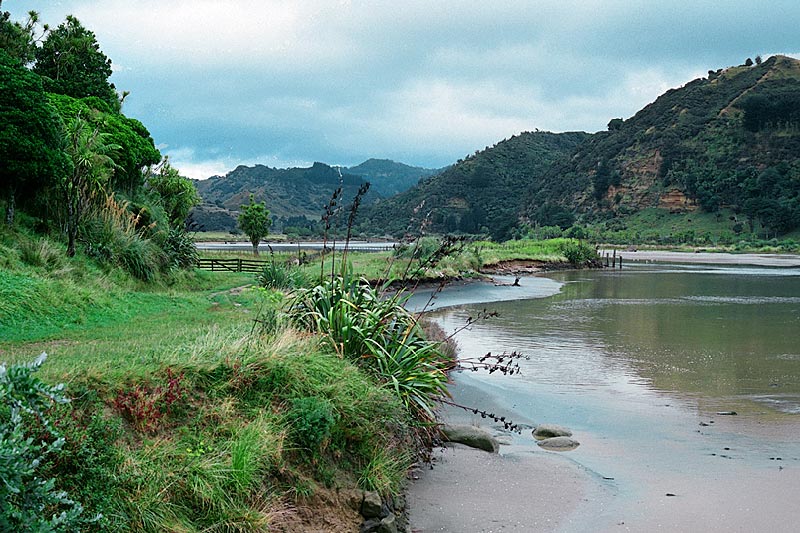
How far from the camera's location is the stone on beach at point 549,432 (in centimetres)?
1038

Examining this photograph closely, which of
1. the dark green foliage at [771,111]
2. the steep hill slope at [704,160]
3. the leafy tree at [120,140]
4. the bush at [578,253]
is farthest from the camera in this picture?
the dark green foliage at [771,111]

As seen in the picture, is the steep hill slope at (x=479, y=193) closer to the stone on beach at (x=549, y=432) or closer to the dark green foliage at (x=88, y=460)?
the stone on beach at (x=549, y=432)

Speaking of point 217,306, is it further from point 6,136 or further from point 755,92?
point 755,92

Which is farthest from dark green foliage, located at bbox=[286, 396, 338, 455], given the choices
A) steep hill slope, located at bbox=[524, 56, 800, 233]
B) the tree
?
steep hill slope, located at bbox=[524, 56, 800, 233]

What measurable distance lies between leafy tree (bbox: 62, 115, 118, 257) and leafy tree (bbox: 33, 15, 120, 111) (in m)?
12.2

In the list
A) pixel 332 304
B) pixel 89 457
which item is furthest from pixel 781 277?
pixel 89 457

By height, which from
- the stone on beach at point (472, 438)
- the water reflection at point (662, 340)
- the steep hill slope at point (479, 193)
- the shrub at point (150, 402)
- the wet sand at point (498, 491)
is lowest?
the water reflection at point (662, 340)

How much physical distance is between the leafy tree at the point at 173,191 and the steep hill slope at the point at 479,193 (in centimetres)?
7684

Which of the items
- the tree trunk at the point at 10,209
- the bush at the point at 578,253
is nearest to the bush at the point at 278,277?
the tree trunk at the point at 10,209

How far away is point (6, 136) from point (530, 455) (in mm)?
13949

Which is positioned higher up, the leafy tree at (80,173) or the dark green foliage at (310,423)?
the leafy tree at (80,173)

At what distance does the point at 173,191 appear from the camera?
113ft

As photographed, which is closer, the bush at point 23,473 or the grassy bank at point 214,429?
the bush at point 23,473

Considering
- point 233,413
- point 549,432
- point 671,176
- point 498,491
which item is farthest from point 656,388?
point 671,176
